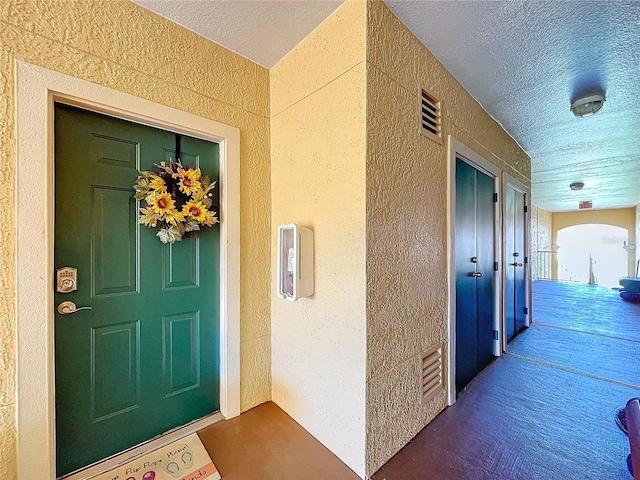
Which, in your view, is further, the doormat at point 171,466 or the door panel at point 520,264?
the door panel at point 520,264

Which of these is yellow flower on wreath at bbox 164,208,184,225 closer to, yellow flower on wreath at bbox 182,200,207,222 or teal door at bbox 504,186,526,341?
yellow flower on wreath at bbox 182,200,207,222

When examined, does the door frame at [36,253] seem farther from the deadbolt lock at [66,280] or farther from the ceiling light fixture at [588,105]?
the ceiling light fixture at [588,105]

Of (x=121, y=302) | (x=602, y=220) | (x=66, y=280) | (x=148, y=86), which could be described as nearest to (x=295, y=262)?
(x=121, y=302)

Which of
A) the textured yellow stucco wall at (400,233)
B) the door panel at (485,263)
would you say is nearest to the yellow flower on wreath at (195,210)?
the textured yellow stucco wall at (400,233)

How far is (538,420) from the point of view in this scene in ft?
6.09

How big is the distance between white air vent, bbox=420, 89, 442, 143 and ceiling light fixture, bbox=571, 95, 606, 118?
5.01ft

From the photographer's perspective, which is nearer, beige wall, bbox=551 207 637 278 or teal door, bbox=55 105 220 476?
teal door, bbox=55 105 220 476

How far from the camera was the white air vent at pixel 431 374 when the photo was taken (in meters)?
1.82

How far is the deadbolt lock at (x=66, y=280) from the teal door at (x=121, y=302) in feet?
0.08

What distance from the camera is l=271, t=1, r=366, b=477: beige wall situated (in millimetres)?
1452

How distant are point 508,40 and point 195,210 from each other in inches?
Result: 90.8

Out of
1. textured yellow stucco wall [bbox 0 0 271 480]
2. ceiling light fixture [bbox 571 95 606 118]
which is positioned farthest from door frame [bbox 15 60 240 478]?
ceiling light fixture [bbox 571 95 606 118]

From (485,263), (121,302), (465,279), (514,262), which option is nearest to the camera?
(121,302)

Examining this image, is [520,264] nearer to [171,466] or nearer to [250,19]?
[250,19]
